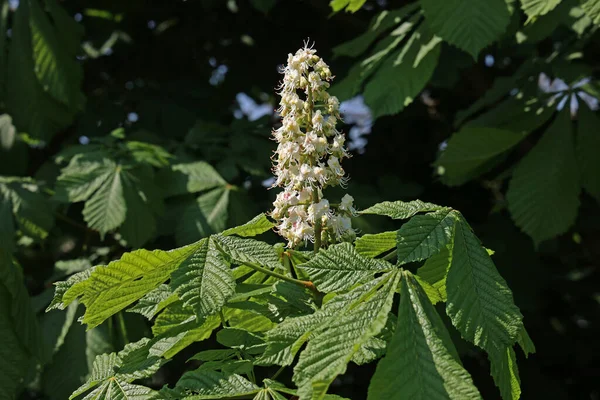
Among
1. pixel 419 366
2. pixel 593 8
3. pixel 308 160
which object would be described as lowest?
pixel 419 366

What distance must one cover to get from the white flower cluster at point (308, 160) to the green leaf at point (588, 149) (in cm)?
156

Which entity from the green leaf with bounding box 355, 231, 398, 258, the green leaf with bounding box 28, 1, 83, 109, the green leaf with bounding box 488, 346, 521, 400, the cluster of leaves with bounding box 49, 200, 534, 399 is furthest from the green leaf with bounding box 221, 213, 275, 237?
the green leaf with bounding box 28, 1, 83, 109

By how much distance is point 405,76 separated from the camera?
2508 millimetres

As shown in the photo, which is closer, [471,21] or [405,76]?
[471,21]

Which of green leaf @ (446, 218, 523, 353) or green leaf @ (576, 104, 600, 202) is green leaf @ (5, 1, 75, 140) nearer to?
green leaf @ (576, 104, 600, 202)

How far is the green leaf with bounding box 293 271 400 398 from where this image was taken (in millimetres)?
1009

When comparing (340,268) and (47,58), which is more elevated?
(47,58)

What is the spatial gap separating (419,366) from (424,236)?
9.9 inches

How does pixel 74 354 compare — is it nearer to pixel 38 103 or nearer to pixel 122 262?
pixel 38 103

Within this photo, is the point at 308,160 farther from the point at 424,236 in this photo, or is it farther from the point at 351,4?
the point at 351,4

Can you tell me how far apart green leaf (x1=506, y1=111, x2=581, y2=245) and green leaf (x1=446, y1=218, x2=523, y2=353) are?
58.1 inches

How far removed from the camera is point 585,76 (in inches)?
109

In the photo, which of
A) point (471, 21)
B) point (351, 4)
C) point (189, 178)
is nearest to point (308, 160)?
point (471, 21)

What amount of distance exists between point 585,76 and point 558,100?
0.14 m
